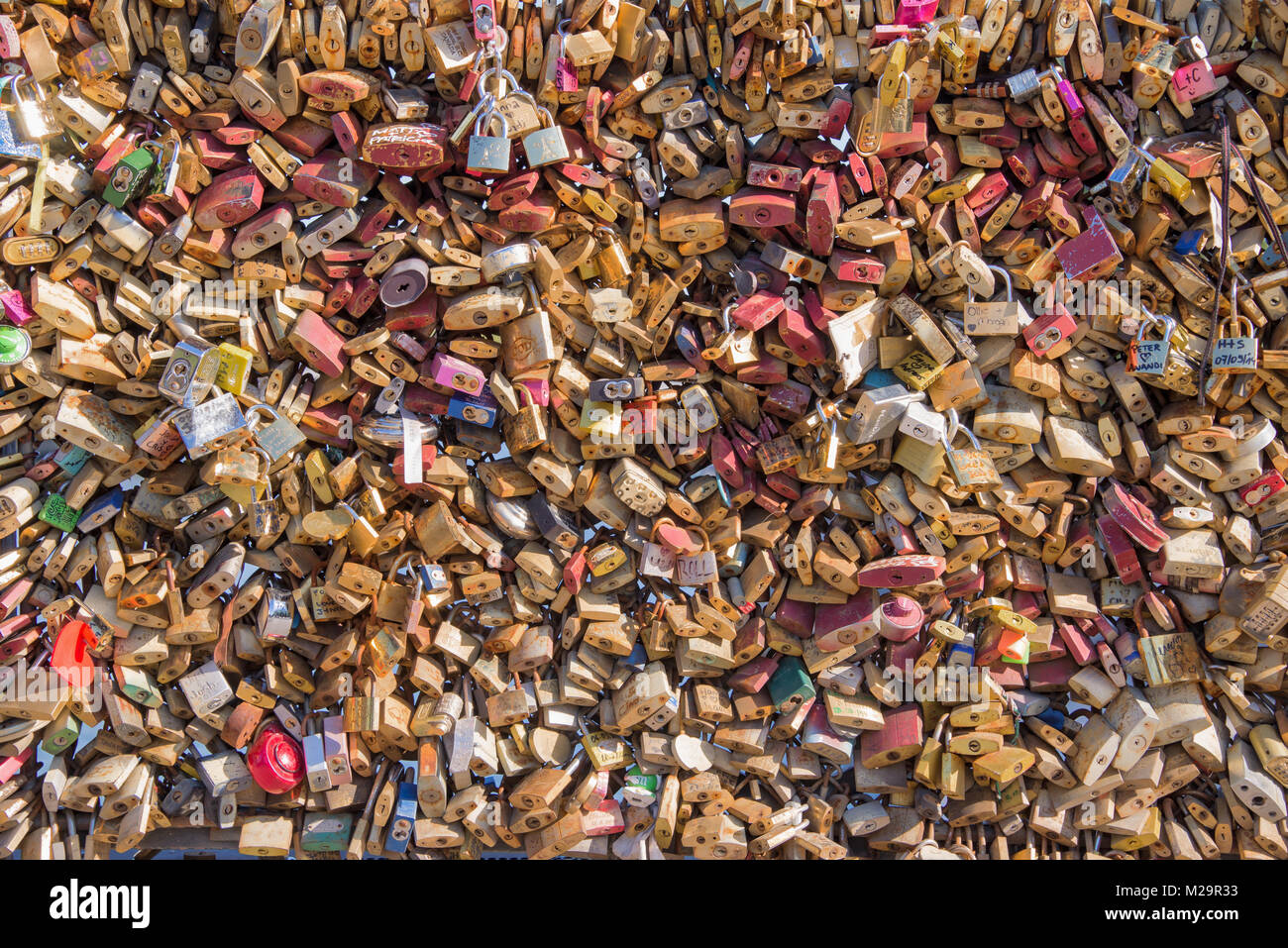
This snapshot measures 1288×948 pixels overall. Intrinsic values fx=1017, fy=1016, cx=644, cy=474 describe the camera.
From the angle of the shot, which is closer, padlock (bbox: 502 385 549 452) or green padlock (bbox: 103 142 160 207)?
green padlock (bbox: 103 142 160 207)

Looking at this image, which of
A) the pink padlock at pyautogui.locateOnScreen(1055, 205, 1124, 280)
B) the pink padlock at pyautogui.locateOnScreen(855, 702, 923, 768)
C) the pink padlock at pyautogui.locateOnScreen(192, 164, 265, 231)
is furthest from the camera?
the pink padlock at pyautogui.locateOnScreen(855, 702, 923, 768)

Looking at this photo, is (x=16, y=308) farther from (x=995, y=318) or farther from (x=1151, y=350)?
(x=1151, y=350)

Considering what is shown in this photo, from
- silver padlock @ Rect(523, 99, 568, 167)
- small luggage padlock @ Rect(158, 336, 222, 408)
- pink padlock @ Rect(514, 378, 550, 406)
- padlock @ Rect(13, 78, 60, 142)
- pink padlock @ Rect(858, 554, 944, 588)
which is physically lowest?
pink padlock @ Rect(858, 554, 944, 588)

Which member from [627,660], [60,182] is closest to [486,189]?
[60,182]

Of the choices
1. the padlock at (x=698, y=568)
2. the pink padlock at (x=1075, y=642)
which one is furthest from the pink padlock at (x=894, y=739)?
the padlock at (x=698, y=568)

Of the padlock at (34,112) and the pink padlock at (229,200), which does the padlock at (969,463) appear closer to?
the pink padlock at (229,200)

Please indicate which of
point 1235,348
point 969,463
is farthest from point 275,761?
point 1235,348

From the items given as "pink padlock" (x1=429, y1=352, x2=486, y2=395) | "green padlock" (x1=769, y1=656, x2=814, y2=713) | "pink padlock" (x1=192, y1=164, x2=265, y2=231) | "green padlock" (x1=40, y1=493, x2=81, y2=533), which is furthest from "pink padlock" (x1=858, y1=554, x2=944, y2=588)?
"green padlock" (x1=40, y1=493, x2=81, y2=533)

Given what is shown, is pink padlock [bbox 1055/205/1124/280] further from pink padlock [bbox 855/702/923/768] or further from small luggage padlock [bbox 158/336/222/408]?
small luggage padlock [bbox 158/336/222/408]

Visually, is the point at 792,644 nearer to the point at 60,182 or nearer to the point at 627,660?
the point at 627,660
